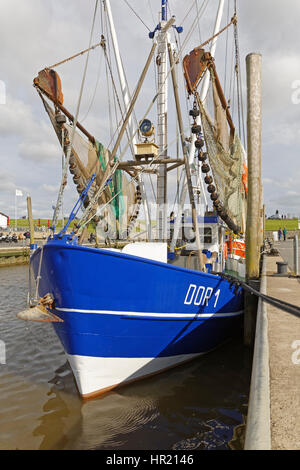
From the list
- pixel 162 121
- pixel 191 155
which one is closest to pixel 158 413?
pixel 162 121

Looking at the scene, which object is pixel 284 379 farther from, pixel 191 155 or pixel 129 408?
pixel 191 155

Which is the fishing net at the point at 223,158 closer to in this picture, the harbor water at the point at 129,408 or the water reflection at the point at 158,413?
the harbor water at the point at 129,408

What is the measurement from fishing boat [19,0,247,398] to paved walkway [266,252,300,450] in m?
1.84

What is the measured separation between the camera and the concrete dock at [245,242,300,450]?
280 centimetres

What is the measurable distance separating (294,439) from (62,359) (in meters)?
7.09

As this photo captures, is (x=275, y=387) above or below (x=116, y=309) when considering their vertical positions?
below

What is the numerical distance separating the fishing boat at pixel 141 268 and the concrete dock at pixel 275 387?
1.86 m

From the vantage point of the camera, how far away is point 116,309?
20.7 feet

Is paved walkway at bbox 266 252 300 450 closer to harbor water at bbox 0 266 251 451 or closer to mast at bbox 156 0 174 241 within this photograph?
harbor water at bbox 0 266 251 451

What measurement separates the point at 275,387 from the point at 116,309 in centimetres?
325

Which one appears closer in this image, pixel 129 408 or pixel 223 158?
pixel 129 408
